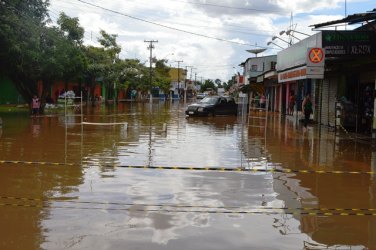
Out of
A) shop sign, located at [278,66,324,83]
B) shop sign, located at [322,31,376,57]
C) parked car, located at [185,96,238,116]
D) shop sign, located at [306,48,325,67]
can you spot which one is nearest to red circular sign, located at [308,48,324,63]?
shop sign, located at [306,48,325,67]

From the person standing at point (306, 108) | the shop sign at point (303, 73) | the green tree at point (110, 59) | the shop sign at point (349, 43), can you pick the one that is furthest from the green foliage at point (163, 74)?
the shop sign at point (349, 43)

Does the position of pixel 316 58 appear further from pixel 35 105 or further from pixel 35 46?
pixel 35 105

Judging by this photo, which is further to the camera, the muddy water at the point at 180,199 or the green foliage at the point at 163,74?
the green foliage at the point at 163,74

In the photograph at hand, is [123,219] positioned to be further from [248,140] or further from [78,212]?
[248,140]

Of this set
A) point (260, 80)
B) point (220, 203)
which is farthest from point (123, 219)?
point (260, 80)

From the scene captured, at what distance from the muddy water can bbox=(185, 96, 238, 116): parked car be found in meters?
19.2

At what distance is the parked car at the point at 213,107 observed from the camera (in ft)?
113

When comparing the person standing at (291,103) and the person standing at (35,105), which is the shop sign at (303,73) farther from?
the person standing at (35,105)

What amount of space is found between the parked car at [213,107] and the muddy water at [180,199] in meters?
19.2

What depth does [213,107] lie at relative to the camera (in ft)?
117

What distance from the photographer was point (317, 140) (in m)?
18.9

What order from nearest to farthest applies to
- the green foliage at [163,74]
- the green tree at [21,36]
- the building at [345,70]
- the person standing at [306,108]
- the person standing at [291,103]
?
the building at [345,70] < the person standing at [306,108] < the green tree at [21,36] < the person standing at [291,103] < the green foliage at [163,74]

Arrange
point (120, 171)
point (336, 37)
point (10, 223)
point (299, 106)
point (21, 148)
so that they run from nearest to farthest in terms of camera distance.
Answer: point (10, 223), point (120, 171), point (21, 148), point (336, 37), point (299, 106)

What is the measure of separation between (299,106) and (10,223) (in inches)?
1203
